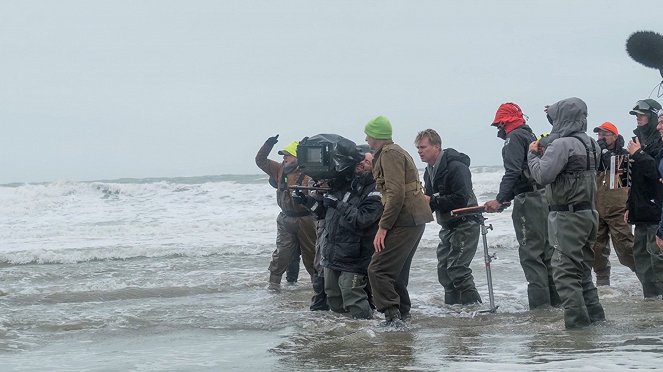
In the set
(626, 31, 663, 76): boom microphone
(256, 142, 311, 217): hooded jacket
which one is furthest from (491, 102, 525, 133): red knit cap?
(256, 142, 311, 217): hooded jacket

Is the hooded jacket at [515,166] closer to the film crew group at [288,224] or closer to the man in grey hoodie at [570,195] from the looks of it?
the man in grey hoodie at [570,195]

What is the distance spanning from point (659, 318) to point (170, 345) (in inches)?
158

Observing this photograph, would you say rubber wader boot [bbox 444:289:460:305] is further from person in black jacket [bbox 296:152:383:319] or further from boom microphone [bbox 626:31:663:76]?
boom microphone [bbox 626:31:663:76]

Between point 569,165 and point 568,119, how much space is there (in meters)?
0.39

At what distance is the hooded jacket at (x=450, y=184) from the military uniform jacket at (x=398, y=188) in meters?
1.00

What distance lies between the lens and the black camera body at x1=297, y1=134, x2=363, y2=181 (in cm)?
800

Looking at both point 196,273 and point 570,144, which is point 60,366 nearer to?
point 570,144

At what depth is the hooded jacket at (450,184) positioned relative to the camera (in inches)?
342

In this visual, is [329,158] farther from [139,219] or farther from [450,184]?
[139,219]

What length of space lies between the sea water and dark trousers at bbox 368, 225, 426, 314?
28 centimetres

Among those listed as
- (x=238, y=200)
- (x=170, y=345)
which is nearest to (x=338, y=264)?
(x=170, y=345)

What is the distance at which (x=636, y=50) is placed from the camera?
587cm

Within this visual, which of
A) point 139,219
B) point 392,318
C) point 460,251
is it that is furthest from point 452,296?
point 139,219

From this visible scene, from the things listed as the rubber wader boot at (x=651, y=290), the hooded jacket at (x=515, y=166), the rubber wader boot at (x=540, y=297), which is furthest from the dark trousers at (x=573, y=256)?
the rubber wader boot at (x=651, y=290)
